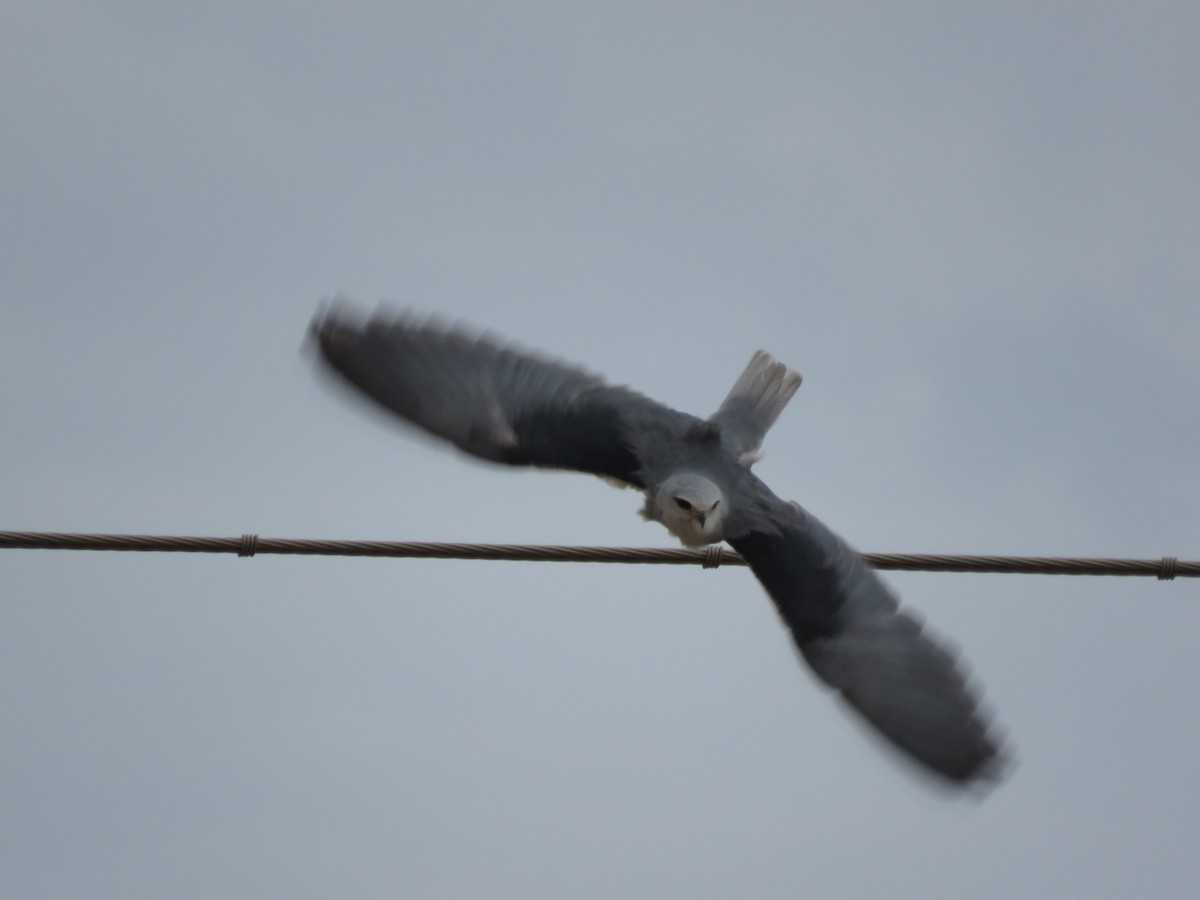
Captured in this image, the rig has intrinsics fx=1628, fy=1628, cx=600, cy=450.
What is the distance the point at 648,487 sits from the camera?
24.7ft

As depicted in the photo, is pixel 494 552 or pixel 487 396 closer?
pixel 494 552

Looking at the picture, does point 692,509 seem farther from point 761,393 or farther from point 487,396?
point 761,393

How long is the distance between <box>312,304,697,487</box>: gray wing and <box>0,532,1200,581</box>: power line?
1.62 m

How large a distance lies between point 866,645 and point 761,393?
205 cm

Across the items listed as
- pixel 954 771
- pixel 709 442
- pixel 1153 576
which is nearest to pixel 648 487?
pixel 709 442

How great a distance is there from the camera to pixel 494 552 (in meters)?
5.90

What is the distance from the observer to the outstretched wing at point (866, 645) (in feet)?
21.6

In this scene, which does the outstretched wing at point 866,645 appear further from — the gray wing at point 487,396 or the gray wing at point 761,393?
the gray wing at point 761,393

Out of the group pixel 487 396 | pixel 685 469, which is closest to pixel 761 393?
pixel 685 469

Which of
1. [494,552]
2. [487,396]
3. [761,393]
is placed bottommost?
[494,552]

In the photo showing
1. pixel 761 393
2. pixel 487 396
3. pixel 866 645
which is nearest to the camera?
pixel 866 645

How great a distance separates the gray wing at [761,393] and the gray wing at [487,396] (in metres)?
0.81

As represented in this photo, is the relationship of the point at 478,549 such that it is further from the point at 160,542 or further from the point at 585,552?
the point at 160,542

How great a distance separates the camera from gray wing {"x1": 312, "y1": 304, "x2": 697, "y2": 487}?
754cm
